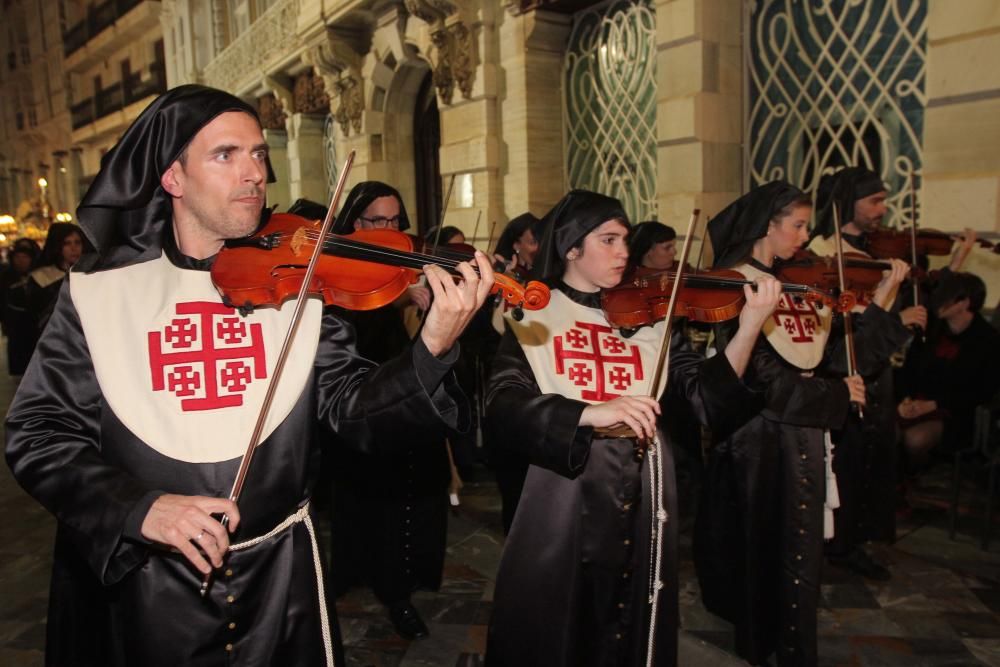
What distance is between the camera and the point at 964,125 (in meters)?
4.51

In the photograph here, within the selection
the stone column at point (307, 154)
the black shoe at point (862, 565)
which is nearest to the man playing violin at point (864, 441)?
the black shoe at point (862, 565)

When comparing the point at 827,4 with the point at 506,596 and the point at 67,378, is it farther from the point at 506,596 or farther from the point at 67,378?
the point at 67,378

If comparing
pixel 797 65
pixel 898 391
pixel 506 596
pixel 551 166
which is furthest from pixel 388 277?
pixel 551 166

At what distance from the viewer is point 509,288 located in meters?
1.95

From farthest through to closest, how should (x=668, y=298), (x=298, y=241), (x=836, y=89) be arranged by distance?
1. (x=836, y=89)
2. (x=668, y=298)
3. (x=298, y=241)

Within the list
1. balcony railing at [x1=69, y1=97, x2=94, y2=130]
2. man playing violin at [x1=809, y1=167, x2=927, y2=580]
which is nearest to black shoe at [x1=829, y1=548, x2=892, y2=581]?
man playing violin at [x1=809, y1=167, x2=927, y2=580]

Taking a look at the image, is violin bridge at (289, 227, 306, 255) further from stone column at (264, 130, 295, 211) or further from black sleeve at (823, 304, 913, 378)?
stone column at (264, 130, 295, 211)

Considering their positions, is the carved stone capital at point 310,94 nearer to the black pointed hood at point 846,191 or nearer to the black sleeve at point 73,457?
the black pointed hood at point 846,191

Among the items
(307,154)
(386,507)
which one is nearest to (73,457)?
(386,507)

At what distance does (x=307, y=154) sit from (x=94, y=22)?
69.6ft

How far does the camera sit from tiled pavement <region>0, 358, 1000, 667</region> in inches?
123

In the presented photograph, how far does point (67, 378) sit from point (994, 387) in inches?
209

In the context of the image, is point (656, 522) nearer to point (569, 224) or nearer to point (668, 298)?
point (668, 298)

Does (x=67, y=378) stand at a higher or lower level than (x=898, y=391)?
higher
